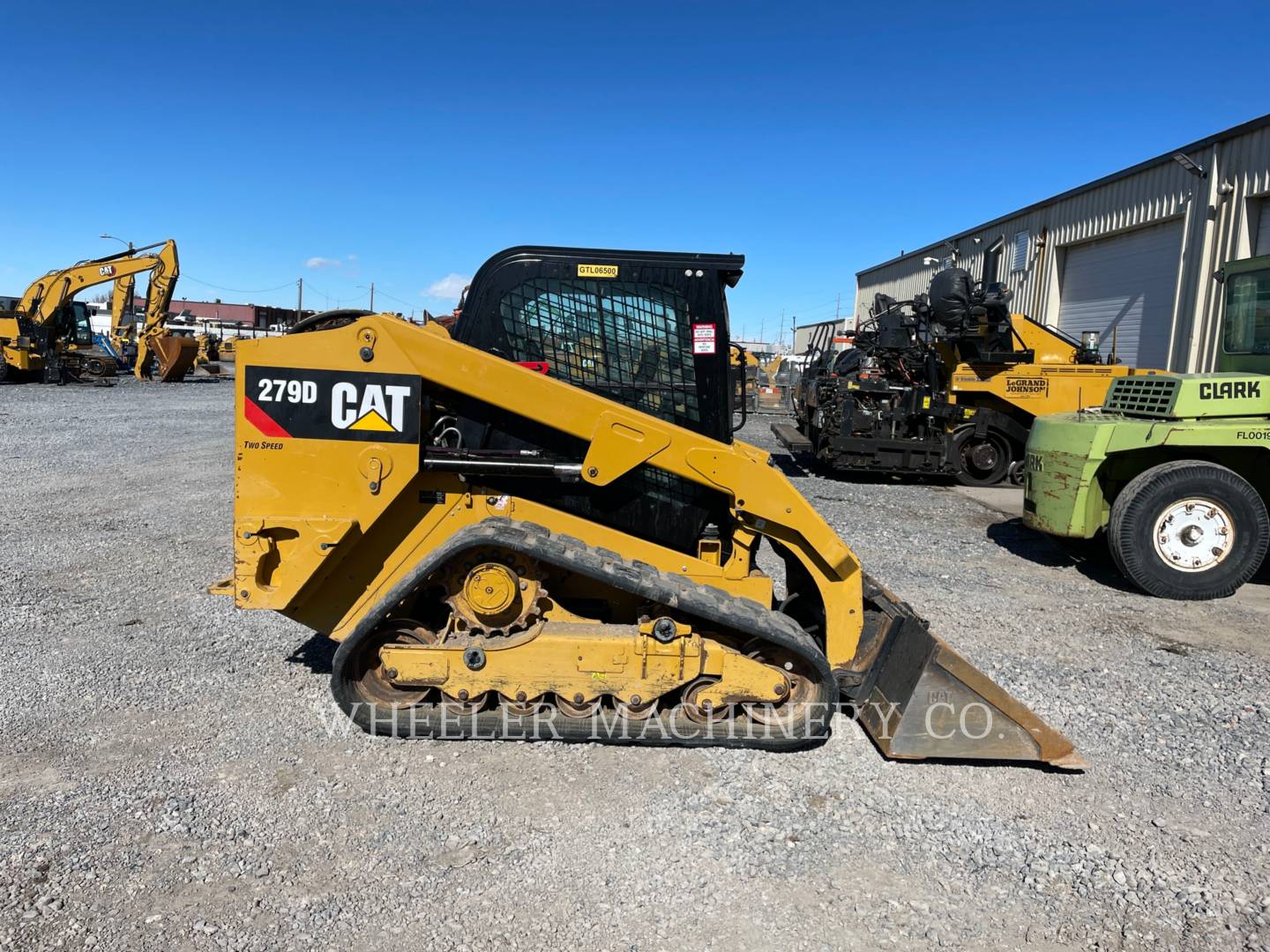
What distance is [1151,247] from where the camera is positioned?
576 inches

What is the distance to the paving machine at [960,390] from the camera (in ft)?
39.2

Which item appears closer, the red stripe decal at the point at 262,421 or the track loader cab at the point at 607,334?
the red stripe decal at the point at 262,421

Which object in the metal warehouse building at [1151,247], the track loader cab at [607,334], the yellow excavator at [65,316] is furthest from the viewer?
the yellow excavator at [65,316]

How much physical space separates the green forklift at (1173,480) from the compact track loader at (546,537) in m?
3.70

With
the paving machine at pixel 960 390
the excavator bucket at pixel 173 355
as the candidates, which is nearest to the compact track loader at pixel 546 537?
the paving machine at pixel 960 390

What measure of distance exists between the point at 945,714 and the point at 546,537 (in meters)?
1.93

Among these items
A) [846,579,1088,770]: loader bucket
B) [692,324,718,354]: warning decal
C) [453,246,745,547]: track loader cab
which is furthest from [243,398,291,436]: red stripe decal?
[846,579,1088,770]: loader bucket

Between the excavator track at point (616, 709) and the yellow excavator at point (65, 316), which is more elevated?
the yellow excavator at point (65, 316)

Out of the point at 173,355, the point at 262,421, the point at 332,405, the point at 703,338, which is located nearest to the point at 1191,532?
the point at 703,338

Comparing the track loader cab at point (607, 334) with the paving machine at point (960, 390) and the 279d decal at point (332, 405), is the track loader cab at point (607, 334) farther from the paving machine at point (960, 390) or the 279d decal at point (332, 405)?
the paving machine at point (960, 390)

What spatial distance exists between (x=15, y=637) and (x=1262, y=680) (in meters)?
7.19

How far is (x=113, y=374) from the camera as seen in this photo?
27.6 metres

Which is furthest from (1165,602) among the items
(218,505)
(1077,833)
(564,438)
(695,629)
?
(218,505)

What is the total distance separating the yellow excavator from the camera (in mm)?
25250
